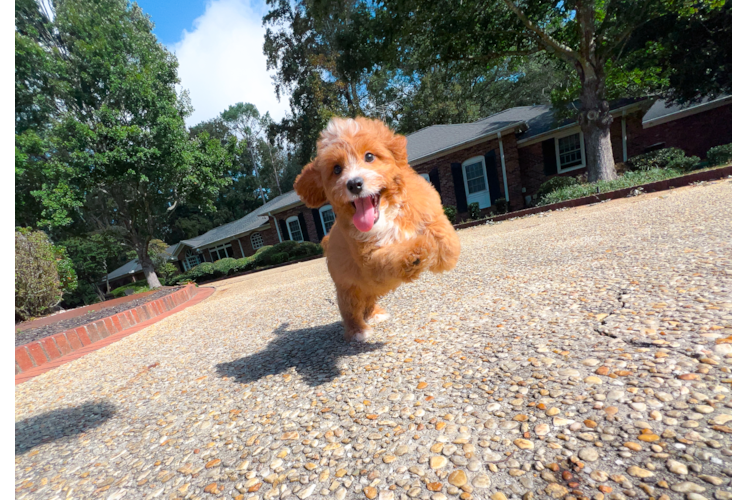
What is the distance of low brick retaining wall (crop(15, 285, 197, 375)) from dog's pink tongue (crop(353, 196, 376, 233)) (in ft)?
22.3

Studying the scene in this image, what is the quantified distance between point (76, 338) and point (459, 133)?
731 inches

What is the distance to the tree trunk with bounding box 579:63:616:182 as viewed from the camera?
42.4 ft

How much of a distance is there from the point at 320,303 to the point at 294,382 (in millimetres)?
3040

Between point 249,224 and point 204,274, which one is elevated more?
point 249,224

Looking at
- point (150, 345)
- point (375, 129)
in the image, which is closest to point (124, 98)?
point (150, 345)

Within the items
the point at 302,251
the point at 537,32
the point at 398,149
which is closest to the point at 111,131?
the point at 302,251

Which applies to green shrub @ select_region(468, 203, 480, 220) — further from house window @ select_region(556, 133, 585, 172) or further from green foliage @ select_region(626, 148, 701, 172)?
green foliage @ select_region(626, 148, 701, 172)

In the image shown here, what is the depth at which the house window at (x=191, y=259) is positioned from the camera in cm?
3428

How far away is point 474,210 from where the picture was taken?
17.3 meters

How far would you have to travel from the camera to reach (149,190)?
19.2 m

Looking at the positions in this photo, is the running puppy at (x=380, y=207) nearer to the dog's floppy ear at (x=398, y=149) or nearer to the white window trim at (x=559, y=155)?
the dog's floppy ear at (x=398, y=149)

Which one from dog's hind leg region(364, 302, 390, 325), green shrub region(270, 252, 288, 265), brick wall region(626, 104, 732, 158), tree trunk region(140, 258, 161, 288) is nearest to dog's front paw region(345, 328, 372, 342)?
dog's hind leg region(364, 302, 390, 325)

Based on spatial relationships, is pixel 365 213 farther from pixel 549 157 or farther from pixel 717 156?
pixel 717 156

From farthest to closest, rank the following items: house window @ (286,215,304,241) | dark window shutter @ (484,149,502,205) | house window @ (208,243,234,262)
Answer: house window @ (208,243,234,262), house window @ (286,215,304,241), dark window shutter @ (484,149,502,205)
